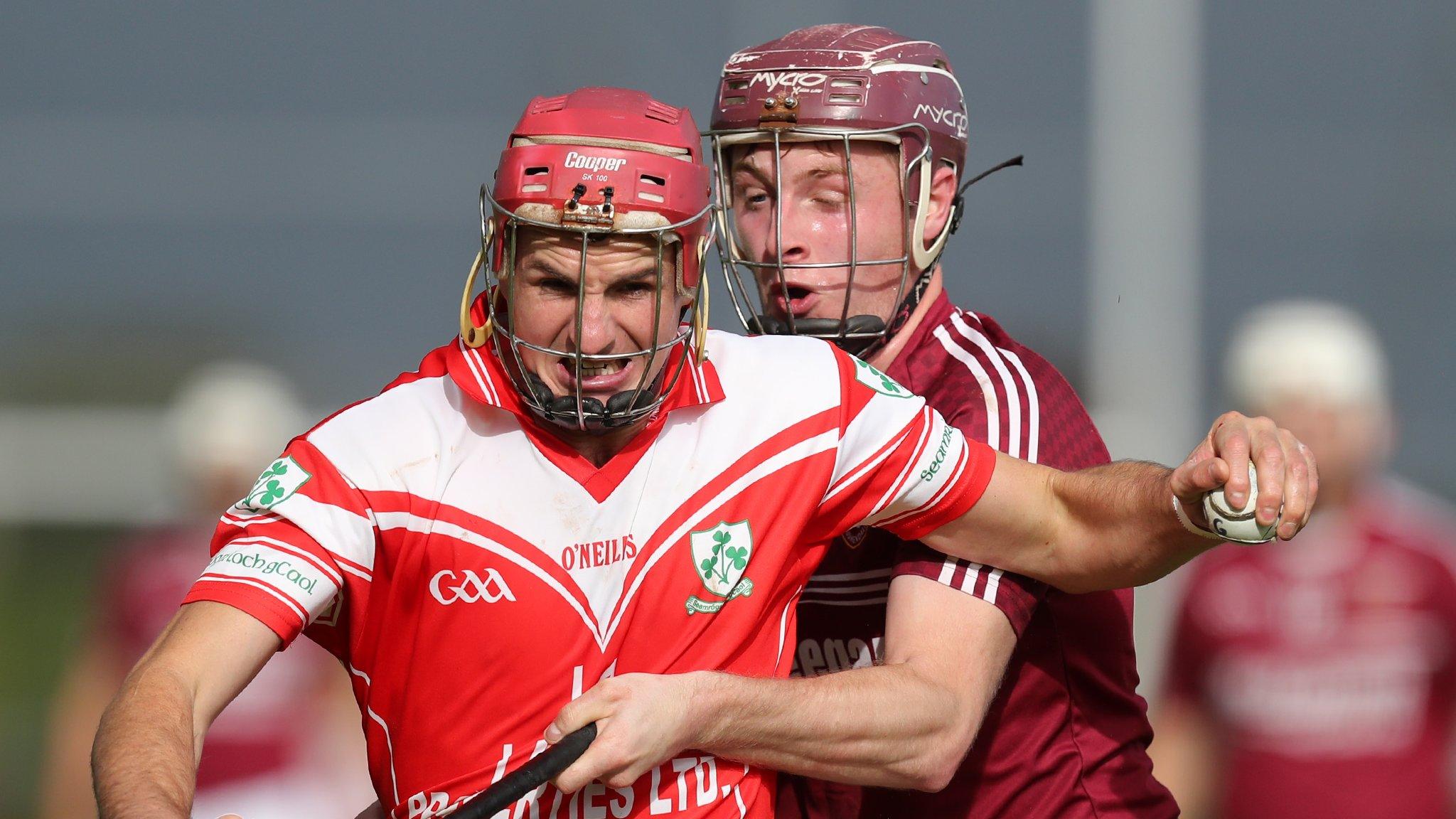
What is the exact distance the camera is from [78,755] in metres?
6.70

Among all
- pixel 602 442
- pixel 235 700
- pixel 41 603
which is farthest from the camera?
pixel 41 603

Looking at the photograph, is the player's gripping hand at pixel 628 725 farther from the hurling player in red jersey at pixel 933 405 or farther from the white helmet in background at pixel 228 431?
the white helmet in background at pixel 228 431

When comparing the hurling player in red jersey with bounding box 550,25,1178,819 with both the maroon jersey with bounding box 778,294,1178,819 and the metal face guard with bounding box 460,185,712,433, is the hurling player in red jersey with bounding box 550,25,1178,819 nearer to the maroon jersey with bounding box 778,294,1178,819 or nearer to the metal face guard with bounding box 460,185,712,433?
the maroon jersey with bounding box 778,294,1178,819

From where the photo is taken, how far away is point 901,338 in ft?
11.8

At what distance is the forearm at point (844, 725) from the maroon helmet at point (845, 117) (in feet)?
2.72

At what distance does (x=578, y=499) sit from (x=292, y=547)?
0.46 meters

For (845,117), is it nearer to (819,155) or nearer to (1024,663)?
(819,155)

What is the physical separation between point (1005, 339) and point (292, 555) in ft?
5.02

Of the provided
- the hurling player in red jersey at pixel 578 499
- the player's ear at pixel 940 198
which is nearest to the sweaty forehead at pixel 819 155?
the player's ear at pixel 940 198

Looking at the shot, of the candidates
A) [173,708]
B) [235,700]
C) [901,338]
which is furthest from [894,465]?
[235,700]

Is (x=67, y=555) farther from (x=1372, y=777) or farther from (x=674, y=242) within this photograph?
(x=674, y=242)

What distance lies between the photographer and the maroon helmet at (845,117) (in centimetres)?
351

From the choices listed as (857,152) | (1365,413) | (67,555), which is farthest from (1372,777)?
(67,555)

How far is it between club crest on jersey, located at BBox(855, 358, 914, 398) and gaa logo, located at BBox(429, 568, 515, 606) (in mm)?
747
